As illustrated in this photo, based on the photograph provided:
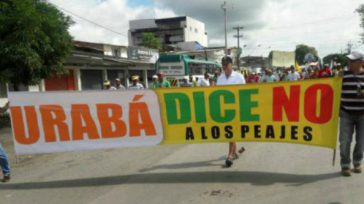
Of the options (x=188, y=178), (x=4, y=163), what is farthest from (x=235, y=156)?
(x=4, y=163)

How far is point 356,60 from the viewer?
6461 millimetres

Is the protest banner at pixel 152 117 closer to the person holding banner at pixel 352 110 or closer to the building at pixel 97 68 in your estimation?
the person holding banner at pixel 352 110

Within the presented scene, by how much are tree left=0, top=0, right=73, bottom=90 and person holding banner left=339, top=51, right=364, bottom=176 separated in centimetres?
1086

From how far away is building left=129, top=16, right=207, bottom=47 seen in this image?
12950cm

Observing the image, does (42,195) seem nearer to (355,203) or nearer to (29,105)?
(29,105)

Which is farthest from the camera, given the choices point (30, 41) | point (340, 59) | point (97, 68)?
point (97, 68)

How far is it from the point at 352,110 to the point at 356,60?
2.34 ft

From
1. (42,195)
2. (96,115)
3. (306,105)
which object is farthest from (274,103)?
(42,195)

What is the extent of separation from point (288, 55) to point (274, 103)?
39.8 metres

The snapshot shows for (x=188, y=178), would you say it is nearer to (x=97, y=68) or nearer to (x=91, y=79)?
(x=91, y=79)

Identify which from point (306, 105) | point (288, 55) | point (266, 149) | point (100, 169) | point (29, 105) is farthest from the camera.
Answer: point (288, 55)

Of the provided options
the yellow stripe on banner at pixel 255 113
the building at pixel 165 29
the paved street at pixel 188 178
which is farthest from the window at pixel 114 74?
the building at pixel 165 29

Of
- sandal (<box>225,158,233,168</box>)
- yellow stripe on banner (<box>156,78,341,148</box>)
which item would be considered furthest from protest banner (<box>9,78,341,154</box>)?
sandal (<box>225,158,233,168</box>)

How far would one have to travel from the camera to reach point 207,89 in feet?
24.1
